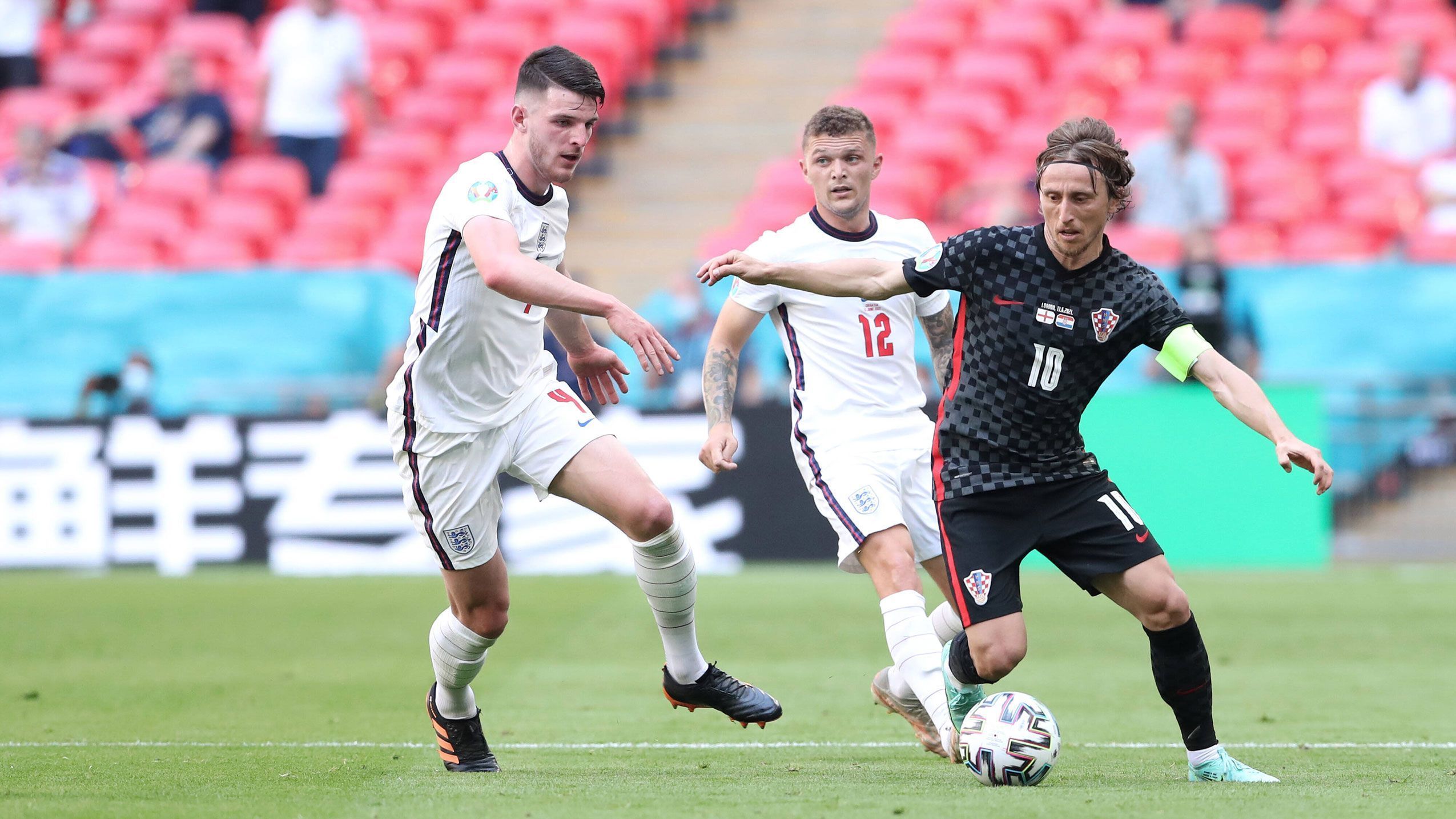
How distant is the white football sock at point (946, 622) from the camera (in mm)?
6711

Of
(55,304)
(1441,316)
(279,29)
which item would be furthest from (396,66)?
(1441,316)

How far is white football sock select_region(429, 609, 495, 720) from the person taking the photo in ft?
20.8

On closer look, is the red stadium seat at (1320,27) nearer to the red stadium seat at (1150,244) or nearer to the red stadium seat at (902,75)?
the red stadium seat at (902,75)

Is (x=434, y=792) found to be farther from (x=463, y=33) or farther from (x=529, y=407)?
(x=463, y=33)

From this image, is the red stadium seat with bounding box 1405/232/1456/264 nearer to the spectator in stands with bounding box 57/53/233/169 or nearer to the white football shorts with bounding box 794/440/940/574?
the white football shorts with bounding box 794/440/940/574

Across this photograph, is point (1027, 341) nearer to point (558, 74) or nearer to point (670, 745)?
point (558, 74)

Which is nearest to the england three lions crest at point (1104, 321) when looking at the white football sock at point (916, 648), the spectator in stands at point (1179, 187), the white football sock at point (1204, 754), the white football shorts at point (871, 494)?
the white football shorts at point (871, 494)

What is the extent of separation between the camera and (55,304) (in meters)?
15.2

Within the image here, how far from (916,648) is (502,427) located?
1.73m

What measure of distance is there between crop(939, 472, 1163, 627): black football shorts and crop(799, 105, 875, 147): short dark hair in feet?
5.45

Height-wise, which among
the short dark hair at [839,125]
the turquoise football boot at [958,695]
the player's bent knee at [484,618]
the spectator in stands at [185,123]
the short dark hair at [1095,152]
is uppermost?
the short dark hair at [1095,152]

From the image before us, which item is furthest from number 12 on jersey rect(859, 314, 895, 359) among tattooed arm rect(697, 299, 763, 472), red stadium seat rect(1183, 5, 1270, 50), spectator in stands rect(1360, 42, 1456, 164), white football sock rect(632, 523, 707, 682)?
red stadium seat rect(1183, 5, 1270, 50)

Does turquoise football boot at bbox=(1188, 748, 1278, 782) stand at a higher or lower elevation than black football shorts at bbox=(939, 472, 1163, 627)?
lower

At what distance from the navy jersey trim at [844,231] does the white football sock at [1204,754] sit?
2365 mm
